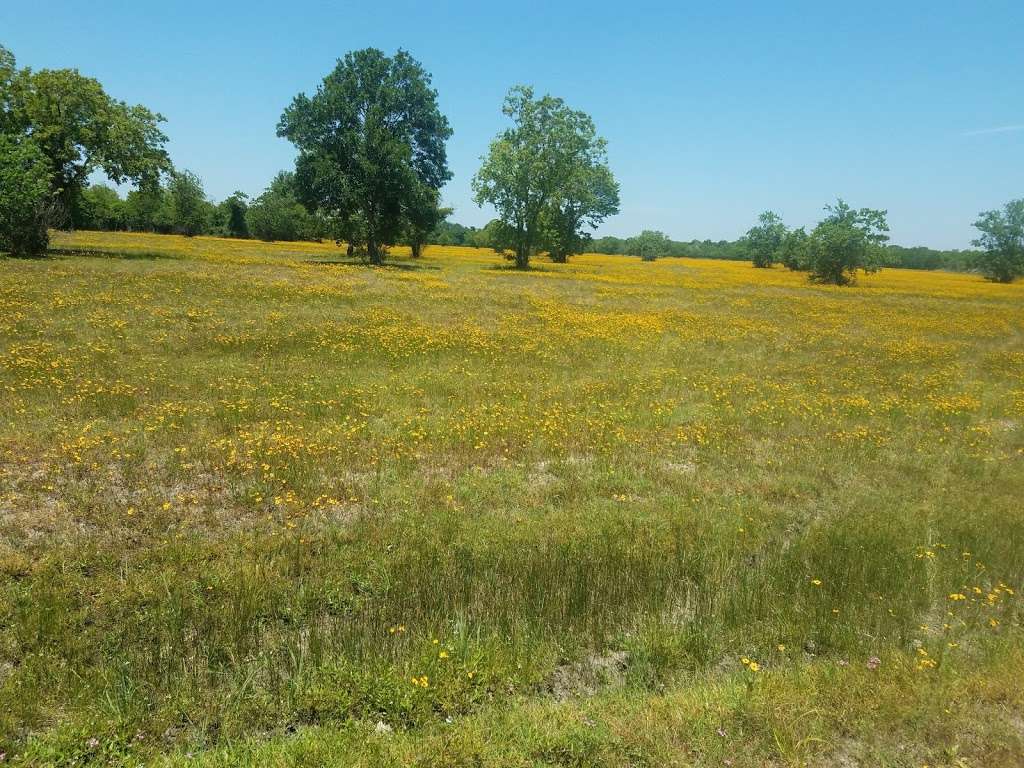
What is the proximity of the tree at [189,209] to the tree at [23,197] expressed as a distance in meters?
69.1

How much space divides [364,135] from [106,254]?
19.8m

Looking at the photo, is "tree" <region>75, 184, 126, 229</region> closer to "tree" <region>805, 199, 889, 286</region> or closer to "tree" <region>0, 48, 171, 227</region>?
"tree" <region>0, 48, 171, 227</region>

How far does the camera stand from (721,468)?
10234 mm

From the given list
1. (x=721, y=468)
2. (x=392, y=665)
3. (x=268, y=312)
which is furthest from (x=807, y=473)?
(x=268, y=312)

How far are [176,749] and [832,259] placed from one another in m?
67.7

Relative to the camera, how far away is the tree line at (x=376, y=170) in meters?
33.6

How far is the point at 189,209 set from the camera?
95.8m

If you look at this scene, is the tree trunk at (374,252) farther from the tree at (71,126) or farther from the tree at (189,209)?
the tree at (189,209)

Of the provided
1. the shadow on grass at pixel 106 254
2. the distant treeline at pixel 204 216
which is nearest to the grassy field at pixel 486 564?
the shadow on grass at pixel 106 254

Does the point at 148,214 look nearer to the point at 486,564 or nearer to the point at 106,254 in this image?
the point at 106,254

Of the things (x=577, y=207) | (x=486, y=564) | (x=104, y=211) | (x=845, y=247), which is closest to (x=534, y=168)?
(x=577, y=207)

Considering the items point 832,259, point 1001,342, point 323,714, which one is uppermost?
point 832,259

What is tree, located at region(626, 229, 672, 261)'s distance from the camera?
103419 mm

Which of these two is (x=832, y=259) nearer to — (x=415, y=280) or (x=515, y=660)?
(x=415, y=280)
